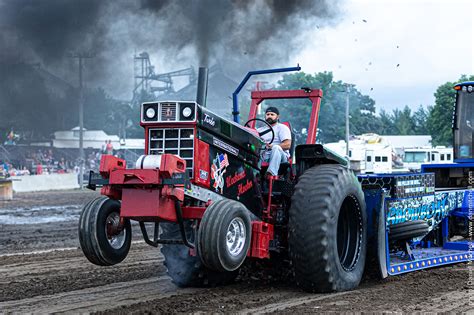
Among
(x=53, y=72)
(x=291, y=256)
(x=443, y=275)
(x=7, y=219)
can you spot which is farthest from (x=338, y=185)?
(x=53, y=72)

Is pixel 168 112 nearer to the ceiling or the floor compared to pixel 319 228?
nearer to the ceiling

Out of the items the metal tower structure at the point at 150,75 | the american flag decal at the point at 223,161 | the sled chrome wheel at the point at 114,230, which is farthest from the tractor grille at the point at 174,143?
the metal tower structure at the point at 150,75

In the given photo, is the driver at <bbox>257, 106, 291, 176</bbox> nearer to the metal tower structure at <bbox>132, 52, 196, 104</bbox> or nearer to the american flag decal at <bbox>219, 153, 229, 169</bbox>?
the american flag decal at <bbox>219, 153, 229, 169</bbox>

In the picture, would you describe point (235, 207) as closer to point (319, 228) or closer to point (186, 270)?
point (319, 228)

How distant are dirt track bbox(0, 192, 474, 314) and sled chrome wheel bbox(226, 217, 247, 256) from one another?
56cm

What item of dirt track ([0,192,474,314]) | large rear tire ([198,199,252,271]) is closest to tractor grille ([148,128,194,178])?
large rear tire ([198,199,252,271])

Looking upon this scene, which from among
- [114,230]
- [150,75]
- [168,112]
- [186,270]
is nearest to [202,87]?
[168,112]

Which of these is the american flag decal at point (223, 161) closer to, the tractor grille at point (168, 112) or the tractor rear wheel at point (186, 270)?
the tractor grille at point (168, 112)

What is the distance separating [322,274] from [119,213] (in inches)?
85.7

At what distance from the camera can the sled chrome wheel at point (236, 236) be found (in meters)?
6.63

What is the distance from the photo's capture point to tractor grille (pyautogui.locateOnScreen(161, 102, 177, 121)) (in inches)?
276

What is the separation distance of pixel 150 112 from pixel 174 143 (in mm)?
407

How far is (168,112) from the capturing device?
277 inches

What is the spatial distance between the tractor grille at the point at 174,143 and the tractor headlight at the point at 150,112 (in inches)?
6.3
